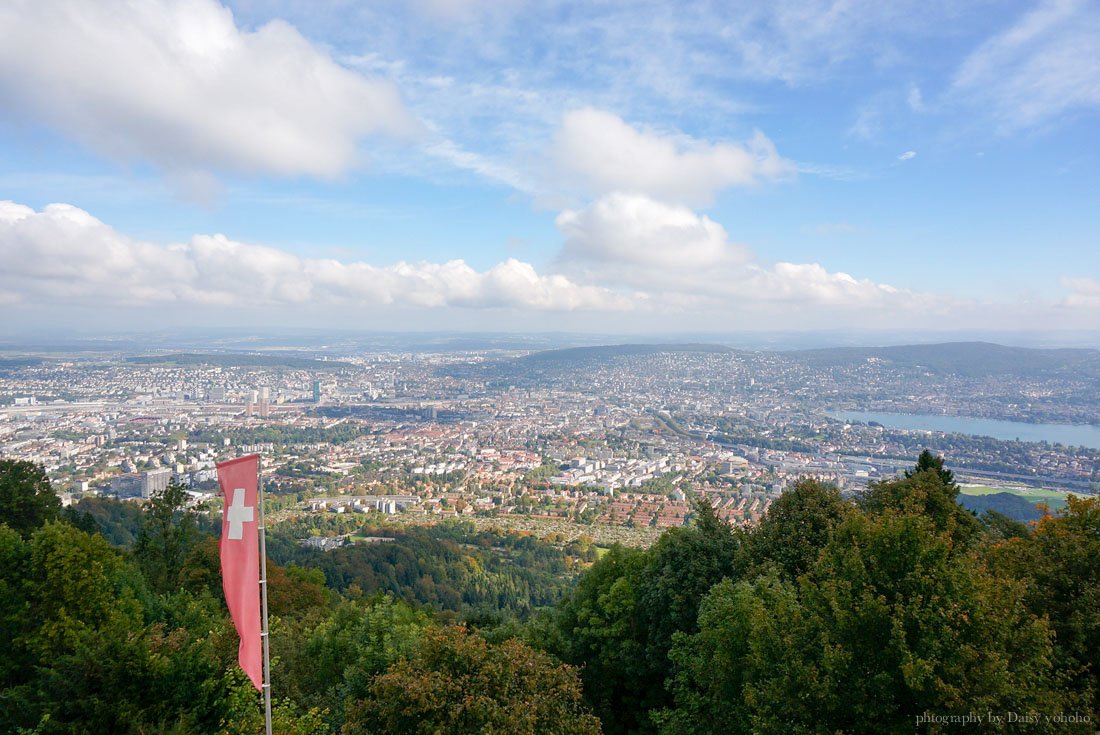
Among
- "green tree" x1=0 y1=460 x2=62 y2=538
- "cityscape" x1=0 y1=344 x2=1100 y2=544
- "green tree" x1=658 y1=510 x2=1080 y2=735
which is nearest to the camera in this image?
"green tree" x1=658 y1=510 x2=1080 y2=735

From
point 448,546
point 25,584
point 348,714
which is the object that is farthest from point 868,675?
point 448,546

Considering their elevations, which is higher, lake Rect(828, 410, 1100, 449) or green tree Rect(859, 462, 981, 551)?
green tree Rect(859, 462, 981, 551)

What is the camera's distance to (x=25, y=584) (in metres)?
11.6

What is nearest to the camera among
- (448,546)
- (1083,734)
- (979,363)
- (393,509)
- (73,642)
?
(1083,734)

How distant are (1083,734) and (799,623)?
9.98 feet

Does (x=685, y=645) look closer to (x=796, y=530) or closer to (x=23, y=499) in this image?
(x=796, y=530)

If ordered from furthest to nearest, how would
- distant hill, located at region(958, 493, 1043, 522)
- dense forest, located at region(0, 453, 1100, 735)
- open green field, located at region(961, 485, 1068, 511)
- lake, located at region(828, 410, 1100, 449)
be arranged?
lake, located at region(828, 410, 1100, 449) → open green field, located at region(961, 485, 1068, 511) → distant hill, located at region(958, 493, 1043, 522) → dense forest, located at region(0, 453, 1100, 735)

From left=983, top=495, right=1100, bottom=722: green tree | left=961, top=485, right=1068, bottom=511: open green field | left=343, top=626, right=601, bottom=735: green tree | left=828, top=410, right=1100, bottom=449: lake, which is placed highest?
left=983, top=495, right=1100, bottom=722: green tree

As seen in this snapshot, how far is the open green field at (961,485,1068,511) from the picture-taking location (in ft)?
126

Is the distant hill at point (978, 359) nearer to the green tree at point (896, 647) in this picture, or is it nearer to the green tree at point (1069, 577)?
the green tree at point (1069, 577)

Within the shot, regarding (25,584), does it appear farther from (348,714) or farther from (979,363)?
(979,363)

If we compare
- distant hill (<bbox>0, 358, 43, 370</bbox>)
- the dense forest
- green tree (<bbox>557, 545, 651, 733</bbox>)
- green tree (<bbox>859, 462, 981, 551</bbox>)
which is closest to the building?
the dense forest

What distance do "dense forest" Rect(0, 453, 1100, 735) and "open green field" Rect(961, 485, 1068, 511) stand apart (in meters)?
27.4

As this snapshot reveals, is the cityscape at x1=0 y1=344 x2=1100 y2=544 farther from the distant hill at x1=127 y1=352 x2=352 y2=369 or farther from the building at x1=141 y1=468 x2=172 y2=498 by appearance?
the distant hill at x1=127 y1=352 x2=352 y2=369
